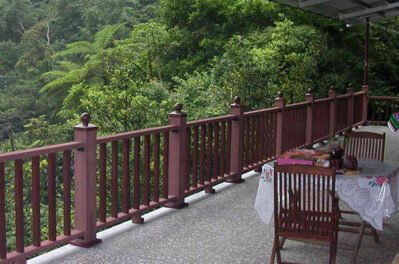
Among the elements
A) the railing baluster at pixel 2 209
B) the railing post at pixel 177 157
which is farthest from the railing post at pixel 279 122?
the railing baluster at pixel 2 209

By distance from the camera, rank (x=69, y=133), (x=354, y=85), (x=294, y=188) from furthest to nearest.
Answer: (x=354, y=85)
(x=69, y=133)
(x=294, y=188)

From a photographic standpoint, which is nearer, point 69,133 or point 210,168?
point 210,168

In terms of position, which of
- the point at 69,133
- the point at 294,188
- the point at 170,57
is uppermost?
the point at 170,57

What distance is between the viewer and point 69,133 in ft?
46.3

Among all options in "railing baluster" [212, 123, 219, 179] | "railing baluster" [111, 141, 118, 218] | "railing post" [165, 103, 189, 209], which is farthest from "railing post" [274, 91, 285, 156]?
"railing baluster" [111, 141, 118, 218]

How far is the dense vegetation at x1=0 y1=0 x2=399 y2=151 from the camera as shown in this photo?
436 inches

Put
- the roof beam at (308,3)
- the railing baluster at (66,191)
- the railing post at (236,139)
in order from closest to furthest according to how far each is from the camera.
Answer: the railing baluster at (66,191)
the railing post at (236,139)
the roof beam at (308,3)

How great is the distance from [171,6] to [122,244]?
540 inches

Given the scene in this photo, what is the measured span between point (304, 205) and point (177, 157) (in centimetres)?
198

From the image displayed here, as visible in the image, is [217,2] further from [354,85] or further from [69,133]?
[69,133]

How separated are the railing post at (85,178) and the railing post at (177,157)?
1260 millimetres

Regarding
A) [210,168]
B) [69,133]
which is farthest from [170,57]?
[210,168]

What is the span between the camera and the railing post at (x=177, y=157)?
5.29 metres

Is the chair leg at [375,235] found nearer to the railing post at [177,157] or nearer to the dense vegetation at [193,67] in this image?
the railing post at [177,157]
